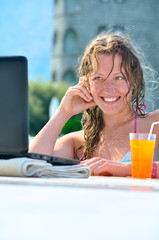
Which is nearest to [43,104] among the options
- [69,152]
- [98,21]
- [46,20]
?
[98,21]

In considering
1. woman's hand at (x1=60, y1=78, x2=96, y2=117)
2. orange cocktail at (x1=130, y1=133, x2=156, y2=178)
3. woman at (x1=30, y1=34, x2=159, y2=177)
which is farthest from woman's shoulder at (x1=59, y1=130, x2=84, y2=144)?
orange cocktail at (x1=130, y1=133, x2=156, y2=178)

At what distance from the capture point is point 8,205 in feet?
2.42

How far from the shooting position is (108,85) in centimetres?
A: 213

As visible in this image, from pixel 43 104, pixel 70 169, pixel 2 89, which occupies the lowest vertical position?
pixel 43 104

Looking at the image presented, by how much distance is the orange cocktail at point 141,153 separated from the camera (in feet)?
4.52

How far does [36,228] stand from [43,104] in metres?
30.5

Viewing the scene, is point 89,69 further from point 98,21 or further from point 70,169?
point 98,21

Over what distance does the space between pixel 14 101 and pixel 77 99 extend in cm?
111

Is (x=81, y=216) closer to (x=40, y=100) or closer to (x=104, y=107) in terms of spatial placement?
(x=104, y=107)

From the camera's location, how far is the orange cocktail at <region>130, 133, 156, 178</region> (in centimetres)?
138

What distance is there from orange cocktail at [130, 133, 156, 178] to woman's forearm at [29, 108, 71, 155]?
71 centimetres

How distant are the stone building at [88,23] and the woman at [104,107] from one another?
2707cm

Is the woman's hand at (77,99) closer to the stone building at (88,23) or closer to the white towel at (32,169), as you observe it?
the white towel at (32,169)

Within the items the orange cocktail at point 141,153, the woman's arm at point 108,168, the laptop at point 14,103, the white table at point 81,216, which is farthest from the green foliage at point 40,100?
the white table at point 81,216
